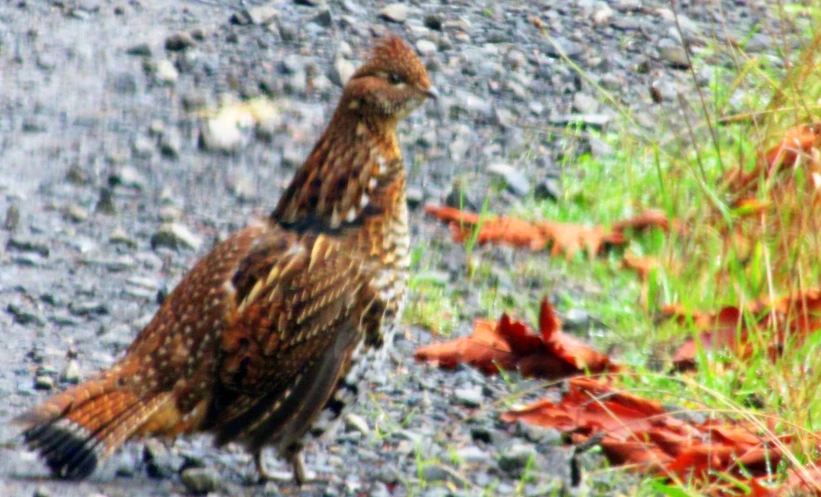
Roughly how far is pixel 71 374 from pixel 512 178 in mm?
2569

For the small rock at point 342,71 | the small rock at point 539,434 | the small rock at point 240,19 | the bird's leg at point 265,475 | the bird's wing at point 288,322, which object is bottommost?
the bird's leg at point 265,475

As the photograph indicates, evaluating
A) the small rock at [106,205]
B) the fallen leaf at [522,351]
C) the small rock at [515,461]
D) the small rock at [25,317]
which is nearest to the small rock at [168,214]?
the small rock at [106,205]

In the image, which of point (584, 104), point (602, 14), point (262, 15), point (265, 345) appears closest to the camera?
point (265, 345)

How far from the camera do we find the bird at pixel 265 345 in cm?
365

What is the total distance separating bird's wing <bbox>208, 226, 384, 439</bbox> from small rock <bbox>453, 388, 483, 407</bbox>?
69 cm

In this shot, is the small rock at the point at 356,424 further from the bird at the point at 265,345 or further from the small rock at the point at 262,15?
the small rock at the point at 262,15

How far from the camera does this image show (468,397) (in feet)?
14.7

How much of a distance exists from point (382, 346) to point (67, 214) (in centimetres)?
217

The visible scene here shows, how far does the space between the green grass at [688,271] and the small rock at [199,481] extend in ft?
3.99

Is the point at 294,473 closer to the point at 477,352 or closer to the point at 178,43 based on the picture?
the point at 477,352

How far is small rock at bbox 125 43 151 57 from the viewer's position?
7.26 meters

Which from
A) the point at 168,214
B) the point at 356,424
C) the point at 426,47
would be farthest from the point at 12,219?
the point at 426,47

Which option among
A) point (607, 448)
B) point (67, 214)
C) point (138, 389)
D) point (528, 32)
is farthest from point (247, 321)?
point (528, 32)

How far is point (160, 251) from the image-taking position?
538 centimetres
